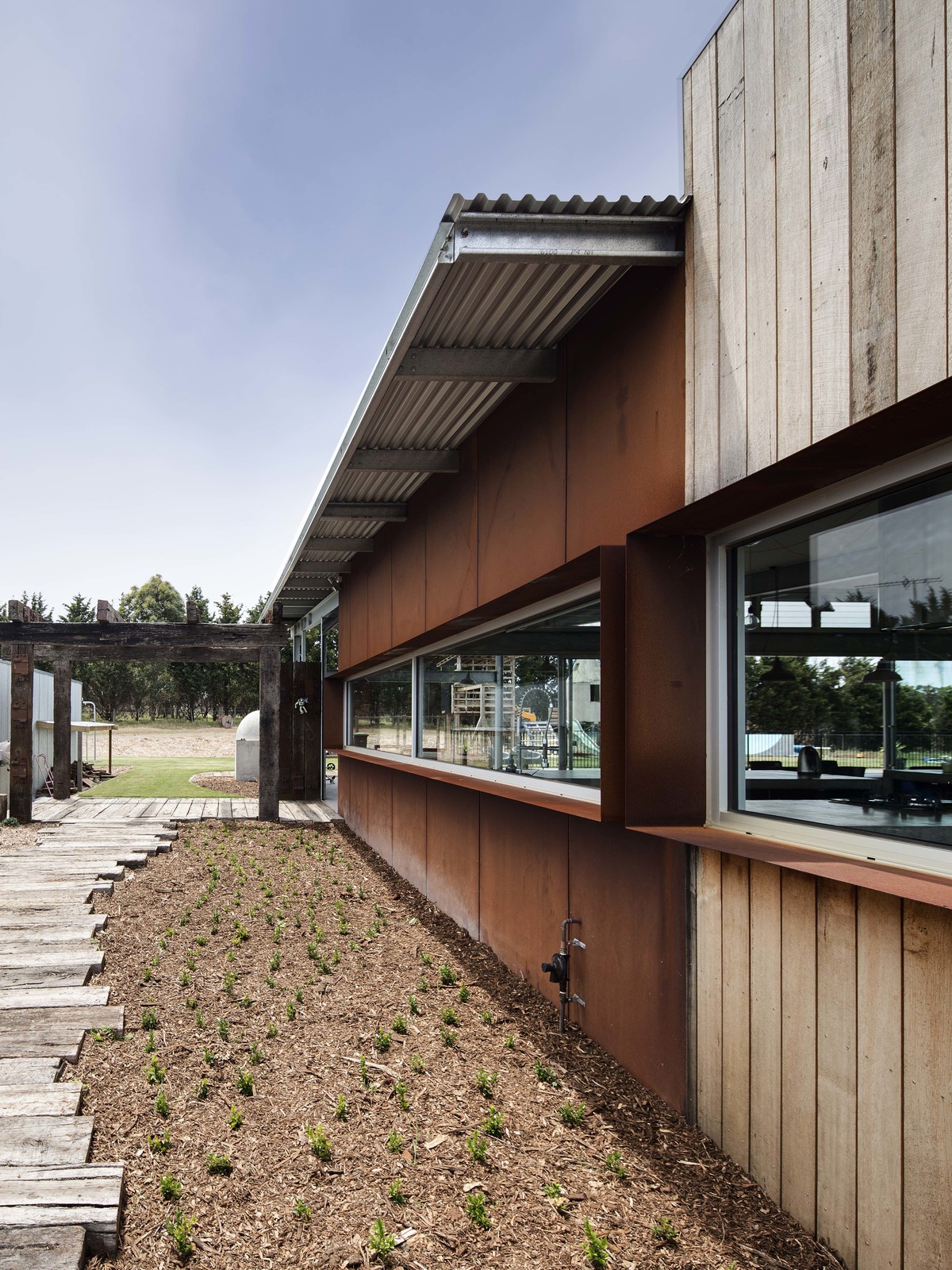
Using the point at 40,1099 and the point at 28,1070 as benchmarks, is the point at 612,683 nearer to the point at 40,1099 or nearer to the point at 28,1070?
the point at 40,1099

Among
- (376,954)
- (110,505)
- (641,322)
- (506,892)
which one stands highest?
(110,505)

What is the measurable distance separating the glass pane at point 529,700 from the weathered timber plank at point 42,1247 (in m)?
2.39

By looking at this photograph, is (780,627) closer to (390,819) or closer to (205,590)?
(390,819)

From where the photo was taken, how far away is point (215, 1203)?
109 inches

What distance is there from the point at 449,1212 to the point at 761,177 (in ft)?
11.3

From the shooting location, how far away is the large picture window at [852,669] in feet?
7.42

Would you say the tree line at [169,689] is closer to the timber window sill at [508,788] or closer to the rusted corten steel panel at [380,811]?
the rusted corten steel panel at [380,811]

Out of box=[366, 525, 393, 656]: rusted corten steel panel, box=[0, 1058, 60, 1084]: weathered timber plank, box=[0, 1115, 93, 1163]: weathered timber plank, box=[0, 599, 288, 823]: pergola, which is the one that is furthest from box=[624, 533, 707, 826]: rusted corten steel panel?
box=[0, 599, 288, 823]: pergola

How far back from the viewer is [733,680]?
310 cm

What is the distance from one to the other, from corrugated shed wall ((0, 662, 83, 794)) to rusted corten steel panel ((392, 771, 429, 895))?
26.3ft

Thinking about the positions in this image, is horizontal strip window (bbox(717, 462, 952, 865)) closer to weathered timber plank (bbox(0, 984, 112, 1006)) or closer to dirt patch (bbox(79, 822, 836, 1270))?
dirt patch (bbox(79, 822, 836, 1270))

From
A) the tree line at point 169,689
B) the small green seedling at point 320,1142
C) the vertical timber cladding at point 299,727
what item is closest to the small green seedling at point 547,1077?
the small green seedling at point 320,1142

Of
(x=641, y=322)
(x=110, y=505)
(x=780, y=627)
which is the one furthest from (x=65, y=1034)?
(x=110, y=505)

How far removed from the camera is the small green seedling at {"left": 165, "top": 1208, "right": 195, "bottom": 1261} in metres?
2.50
